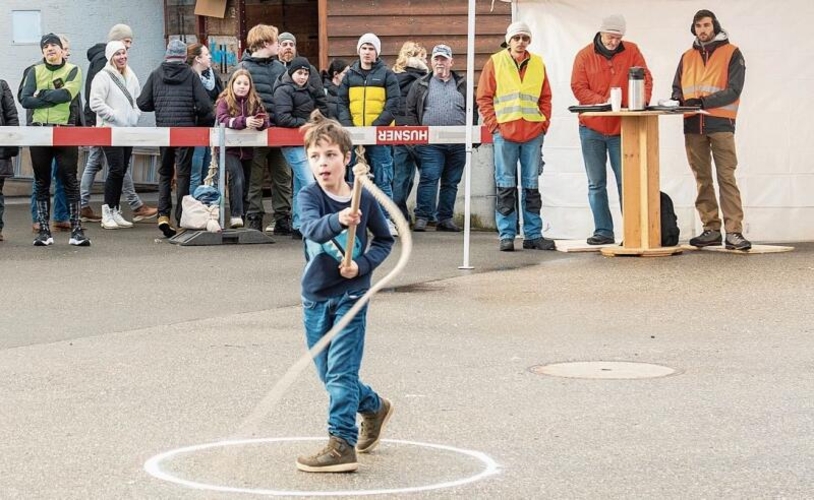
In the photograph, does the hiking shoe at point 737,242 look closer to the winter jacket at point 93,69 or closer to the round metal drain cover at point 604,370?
the round metal drain cover at point 604,370

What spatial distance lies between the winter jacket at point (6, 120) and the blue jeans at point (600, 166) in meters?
5.33

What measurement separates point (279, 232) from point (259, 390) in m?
8.71

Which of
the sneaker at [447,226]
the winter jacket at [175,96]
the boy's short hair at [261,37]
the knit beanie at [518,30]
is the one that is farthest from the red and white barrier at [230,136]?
the knit beanie at [518,30]

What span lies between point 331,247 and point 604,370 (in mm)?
2571

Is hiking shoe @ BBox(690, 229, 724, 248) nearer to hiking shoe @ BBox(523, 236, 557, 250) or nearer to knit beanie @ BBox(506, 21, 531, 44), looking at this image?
hiking shoe @ BBox(523, 236, 557, 250)

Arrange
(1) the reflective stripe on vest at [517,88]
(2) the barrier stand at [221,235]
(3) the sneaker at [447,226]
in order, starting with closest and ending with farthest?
1. (1) the reflective stripe on vest at [517,88]
2. (2) the barrier stand at [221,235]
3. (3) the sneaker at [447,226]

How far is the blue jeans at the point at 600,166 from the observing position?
49.3 feet

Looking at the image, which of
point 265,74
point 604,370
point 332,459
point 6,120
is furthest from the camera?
point 265,74

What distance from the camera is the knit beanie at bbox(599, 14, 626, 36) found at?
14625 millimetres

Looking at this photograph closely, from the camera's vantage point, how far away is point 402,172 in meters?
17.7

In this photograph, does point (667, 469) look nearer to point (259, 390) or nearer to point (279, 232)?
point (259, 390)

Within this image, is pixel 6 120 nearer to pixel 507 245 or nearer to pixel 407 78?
pixel 407 78

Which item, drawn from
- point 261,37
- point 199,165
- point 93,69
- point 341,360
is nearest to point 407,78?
point 261,37

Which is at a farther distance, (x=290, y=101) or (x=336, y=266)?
(x=290, y=101)
